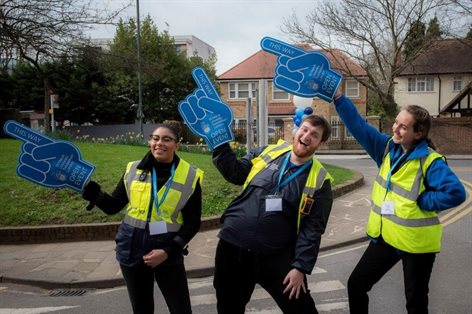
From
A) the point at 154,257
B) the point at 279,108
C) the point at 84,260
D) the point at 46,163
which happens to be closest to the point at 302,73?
the point at 154,257

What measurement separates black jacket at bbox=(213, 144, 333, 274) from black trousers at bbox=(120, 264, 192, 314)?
0.50 meters

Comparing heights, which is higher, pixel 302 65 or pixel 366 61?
pixel 366 61

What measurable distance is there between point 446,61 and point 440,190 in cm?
4182

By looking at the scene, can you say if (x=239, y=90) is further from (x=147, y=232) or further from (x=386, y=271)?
(x=147, y=232)

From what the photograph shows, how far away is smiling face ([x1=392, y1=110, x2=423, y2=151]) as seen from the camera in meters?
3.18

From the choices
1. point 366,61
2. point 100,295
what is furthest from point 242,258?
point 366,61

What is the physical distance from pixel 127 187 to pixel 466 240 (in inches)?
243

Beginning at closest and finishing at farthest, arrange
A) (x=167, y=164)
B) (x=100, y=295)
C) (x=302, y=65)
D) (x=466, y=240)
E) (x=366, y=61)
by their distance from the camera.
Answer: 1. (x=167, y=164)
2. (x=302, y=65)
3. (x=100, y=295)
4. (x=466, y=240)
5. (x=366, y=61)

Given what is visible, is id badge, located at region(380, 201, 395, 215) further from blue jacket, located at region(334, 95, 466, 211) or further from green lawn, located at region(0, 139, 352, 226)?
green lawn, located at region(0, 139, 352, 226)

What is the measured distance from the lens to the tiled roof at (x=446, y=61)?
128ft

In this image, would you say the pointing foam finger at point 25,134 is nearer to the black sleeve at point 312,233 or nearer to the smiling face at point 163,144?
the smiling face at point 163,144

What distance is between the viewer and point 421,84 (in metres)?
40.4

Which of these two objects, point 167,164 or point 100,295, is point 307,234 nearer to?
point 167,164

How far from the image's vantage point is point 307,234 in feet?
9.22
